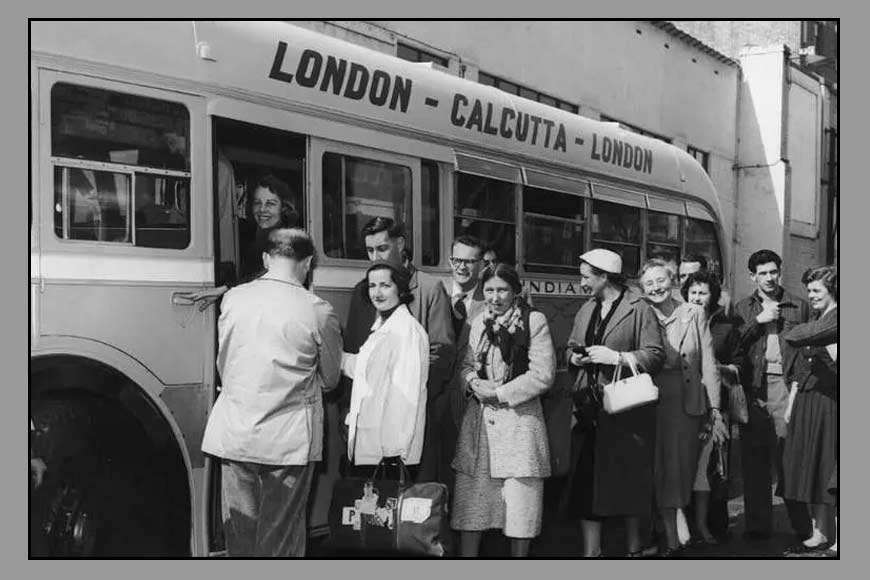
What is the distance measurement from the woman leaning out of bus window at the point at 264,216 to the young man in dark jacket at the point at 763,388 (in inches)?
125

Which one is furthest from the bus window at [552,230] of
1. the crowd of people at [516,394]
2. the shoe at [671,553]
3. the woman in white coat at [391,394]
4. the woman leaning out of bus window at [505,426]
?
the woman in white coat at [391,394]

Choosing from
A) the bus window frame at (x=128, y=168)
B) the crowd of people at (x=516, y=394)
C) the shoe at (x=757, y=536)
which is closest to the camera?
the bus window frame at (x=128, y=168)

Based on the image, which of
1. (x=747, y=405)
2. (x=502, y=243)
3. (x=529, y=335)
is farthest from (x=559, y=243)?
(x=529, y=335)

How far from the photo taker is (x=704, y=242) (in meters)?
10.7

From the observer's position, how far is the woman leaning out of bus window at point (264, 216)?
595 centimetres

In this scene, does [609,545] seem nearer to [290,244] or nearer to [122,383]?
[290,244]

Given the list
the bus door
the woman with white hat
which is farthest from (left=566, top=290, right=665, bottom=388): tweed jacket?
the bus door

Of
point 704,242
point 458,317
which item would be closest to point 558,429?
point 458,317

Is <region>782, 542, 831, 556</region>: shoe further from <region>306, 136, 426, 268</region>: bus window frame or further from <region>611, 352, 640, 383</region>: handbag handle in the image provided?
<region>306, 136, 426, 268</region>: bus window frame

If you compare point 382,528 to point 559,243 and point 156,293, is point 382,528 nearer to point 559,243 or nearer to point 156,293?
point 156,293

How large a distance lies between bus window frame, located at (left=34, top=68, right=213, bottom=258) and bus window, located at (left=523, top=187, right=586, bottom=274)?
2879mm

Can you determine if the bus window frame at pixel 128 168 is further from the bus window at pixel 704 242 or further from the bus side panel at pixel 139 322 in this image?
the bus window at pixel 704 242

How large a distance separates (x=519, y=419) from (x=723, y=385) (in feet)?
6.43

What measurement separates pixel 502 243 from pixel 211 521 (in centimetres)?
293
